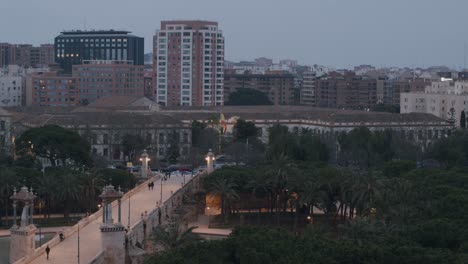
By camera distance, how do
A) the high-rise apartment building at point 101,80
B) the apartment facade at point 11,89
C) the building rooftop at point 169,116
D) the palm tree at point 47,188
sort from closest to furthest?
the palm tree at point 47,188 → the building rooftop at point 169,116 → the apartment facade at point 11,89 → the high-rise apartment building at point 101,80

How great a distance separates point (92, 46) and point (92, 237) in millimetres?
117124

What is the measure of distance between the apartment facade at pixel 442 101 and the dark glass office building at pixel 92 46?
56.4m

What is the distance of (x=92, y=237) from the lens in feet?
129

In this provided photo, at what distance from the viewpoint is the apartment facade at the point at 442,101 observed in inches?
3863

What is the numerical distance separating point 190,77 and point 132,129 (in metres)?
33.5

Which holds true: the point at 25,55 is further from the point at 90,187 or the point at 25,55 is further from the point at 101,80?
the point at 90,187

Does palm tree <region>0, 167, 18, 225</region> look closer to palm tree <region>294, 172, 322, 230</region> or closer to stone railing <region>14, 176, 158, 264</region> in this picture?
stone railing <region>14, 176, 158, 264</region>

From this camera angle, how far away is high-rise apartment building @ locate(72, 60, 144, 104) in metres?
124

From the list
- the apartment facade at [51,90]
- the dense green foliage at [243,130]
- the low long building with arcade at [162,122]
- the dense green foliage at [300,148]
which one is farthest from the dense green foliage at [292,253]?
the apartment facade at [51,90]

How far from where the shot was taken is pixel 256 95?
132 meters

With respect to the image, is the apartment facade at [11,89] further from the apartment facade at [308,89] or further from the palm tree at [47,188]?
the palm tree at [47,188]

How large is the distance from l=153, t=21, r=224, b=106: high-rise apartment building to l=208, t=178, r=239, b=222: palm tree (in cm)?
6015

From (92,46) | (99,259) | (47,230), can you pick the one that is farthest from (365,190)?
(92,46)

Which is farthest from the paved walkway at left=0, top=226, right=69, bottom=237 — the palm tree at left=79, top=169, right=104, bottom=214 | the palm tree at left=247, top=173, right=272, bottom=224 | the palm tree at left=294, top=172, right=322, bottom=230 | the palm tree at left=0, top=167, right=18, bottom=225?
the palm tree at left=294, top=172, right=322, bottom=230
